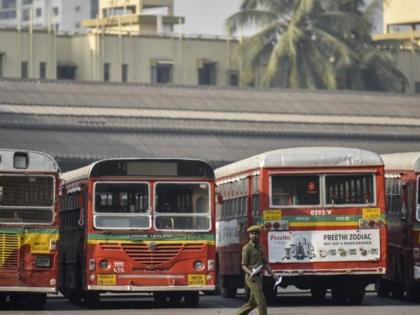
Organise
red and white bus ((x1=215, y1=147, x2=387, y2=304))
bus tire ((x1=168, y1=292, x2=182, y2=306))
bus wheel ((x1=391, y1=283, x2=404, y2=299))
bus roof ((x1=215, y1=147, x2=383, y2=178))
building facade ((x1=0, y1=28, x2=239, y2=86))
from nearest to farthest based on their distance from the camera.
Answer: red and white bus ((x1=215, y1=147, x2=387, y2=304)), bus roof ((x1=215, y1=147, x2=383, y2=178)), bus tire ((x1=168, y1=292, x2=182, y2=306)), bus wheel ((x1=391, y1=283, x2=404, y2=299)), building facade ((x1=0, y1=28, x2=239, y2=86))

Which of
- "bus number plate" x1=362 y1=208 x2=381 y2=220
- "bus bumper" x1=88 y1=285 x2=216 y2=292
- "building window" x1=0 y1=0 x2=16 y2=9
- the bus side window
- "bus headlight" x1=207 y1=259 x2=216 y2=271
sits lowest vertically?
"bus bumper" x1=88 y1=285 x2=216 y2=292

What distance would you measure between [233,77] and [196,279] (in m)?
64.9

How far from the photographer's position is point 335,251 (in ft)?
112

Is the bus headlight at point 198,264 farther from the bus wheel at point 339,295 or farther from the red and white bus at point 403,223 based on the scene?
the red and white bus at point 403,223

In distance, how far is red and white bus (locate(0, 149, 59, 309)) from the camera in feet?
107

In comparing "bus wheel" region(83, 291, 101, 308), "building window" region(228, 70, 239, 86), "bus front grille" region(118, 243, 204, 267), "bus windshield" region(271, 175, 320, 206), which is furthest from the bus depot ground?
"building window" region(228, 70, 239, 86)

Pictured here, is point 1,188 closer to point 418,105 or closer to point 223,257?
point 223,257

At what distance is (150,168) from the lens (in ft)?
111

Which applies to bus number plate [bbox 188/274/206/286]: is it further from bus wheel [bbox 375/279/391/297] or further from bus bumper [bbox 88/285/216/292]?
bus wheel [bbox 375/279/391/297]

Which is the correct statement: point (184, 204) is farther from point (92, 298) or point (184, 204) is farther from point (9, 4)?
point (9, 4)

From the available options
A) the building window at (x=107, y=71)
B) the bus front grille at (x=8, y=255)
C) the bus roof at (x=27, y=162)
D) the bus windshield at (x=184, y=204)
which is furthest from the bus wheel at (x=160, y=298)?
the building window at (x=107, y=71)

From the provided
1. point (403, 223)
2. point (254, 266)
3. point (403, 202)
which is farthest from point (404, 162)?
point (254, 266)

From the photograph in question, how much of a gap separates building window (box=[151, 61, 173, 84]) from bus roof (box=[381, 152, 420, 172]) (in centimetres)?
5622

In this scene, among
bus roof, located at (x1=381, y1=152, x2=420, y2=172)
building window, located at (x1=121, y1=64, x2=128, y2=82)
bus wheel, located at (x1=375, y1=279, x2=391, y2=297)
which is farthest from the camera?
building window, located at (x1=121, y1=64, x2=128, y2=82)
